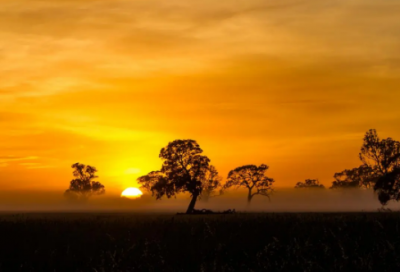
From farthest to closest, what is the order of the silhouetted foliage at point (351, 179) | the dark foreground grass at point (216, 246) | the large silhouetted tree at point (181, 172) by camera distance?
the silhouetted foliage at point (351, 179) < the large silhouetted tree at point (181, 172) < the dark foreground grass at point (216, 246)

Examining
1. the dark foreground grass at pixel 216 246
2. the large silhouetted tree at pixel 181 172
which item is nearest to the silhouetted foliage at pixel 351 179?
the large silhouetted tree at pixel 181 172

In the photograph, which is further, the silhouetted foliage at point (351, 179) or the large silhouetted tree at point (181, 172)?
the silhouetted foliage at point (351, 179)

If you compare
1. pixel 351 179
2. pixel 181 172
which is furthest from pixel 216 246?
pixel 351 179

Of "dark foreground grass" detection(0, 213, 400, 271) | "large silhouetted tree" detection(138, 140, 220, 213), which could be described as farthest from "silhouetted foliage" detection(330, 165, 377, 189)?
"dark foreground grass" detection(0, 213, 400, 271)

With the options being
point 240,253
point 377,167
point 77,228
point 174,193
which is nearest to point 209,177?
point 174,193

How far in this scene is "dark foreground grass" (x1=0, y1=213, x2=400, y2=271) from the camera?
19469 millimetres

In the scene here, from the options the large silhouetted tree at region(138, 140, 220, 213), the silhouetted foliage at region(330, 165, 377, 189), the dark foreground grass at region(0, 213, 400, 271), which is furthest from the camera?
the silhouetted foliage at region(330, 165, 377, 189)

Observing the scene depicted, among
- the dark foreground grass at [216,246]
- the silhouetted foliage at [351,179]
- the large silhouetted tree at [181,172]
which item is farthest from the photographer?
the silhouetted foliage at [351,179]

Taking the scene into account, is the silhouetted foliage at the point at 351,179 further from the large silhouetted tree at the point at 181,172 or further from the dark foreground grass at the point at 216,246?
the dark foreground grass at the point at 216,246

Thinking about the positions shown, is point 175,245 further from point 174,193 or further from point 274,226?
point 174,193

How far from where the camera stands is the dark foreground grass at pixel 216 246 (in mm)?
19469

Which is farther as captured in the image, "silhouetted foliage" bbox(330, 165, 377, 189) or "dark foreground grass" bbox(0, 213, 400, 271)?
"silhouetted foliage" bbox(330, 165, 377, 189)

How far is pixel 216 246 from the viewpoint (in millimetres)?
21312

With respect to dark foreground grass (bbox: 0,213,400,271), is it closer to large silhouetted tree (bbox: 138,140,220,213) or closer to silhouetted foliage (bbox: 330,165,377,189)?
large silhouetted tree (bbox: 138,140,220,213)
